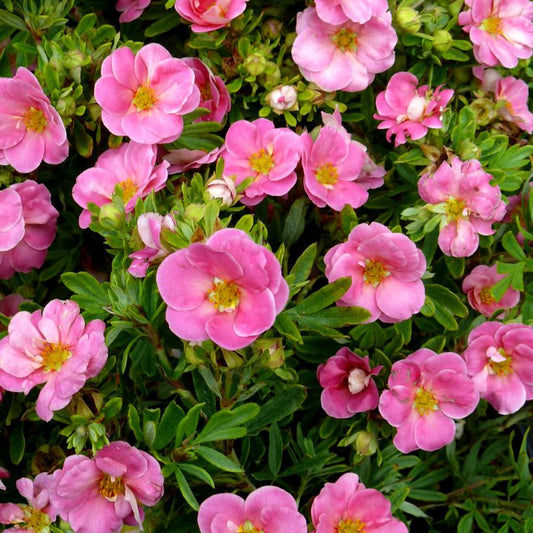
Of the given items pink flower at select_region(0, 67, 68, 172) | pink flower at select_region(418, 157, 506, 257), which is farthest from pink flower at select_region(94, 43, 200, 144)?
pink flower at select_region(418, 157, 506, 257)

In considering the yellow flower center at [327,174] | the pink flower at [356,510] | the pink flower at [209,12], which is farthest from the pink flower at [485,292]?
the pink flower at [209,12]

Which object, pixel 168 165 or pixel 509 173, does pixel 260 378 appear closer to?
pixel 168 165

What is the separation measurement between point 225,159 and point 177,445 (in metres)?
0.51

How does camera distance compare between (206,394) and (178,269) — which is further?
(206,394)

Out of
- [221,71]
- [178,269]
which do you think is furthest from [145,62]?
[178,269]

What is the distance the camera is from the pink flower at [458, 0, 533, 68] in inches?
52.4

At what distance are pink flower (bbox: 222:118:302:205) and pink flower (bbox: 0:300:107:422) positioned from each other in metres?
0.36

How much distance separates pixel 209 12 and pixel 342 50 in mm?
260

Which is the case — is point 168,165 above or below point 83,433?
above

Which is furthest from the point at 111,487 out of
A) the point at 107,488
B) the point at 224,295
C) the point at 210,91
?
the point at 210,91

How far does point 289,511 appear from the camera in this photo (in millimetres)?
971

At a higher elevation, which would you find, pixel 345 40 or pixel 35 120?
pixel 345 40

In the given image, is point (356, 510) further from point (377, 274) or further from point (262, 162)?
point (262, 162)

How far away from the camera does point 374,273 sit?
1121 millimetres
